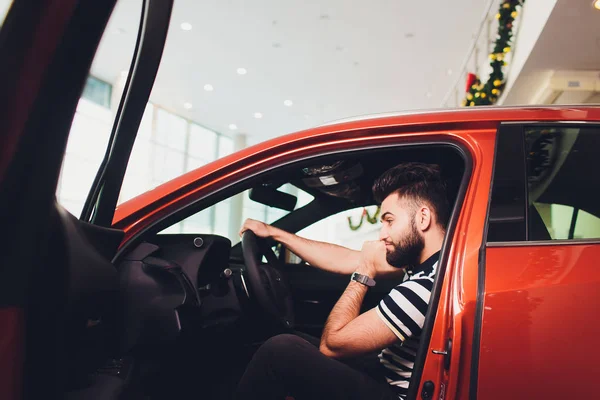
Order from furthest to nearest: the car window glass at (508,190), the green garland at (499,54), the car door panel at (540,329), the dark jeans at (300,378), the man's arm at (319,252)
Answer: the green garland at (499,54), the man's arm at (319,252), the dark jeans at (300,378), the car window glass at (508,190), the car door panel at (540,329)

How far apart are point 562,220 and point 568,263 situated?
30 cm

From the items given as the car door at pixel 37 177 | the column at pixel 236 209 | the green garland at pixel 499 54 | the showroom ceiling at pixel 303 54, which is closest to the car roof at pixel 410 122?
the car door at pixel 37 177

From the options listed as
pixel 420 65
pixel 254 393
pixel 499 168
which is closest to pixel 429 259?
pixel 499 168

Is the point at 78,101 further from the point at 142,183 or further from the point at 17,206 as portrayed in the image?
the point at 142,183

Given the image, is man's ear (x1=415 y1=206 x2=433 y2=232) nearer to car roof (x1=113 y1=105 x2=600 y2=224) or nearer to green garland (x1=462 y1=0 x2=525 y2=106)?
car roof (x1=113 y1=105 x2=600 y2=224)

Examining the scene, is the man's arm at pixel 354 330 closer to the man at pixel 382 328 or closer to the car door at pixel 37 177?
the man at pixel 382 328

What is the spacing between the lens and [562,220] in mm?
1301

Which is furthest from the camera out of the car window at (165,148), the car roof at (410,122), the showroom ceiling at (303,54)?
the car window at (165,148)

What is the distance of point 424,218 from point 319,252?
60 cm

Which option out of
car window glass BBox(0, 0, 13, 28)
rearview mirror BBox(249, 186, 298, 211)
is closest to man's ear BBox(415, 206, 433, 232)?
rearview mirror BBox(249, 186, 298, 211)

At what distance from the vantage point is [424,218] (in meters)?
1.57

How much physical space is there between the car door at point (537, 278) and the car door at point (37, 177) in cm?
82

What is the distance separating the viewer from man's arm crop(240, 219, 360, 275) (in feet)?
6.16

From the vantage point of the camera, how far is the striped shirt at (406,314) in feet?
4.33
